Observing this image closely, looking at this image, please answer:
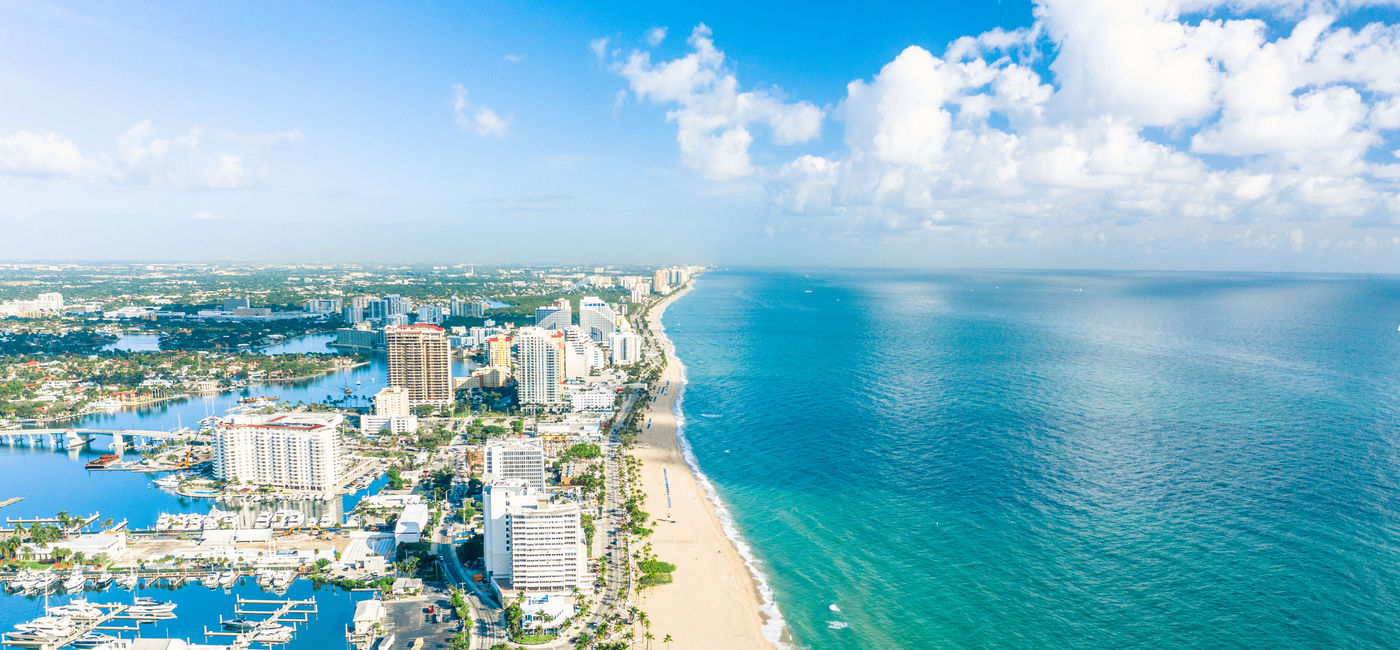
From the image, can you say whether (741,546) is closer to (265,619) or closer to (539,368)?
(265,619)

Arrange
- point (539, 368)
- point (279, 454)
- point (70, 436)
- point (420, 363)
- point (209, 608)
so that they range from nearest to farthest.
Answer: point (209, 608), point (279, 454), point (70, 436), point (539, 368), point (420, 363)

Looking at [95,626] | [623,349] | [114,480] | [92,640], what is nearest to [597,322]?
[623,349]

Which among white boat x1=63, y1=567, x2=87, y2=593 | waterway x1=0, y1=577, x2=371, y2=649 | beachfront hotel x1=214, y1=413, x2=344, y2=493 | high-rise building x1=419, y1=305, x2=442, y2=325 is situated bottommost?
waterway x1=0, y1=577, x2=371, y2=649

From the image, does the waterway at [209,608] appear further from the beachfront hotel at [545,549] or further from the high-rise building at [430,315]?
the high-rise building at [430,315]

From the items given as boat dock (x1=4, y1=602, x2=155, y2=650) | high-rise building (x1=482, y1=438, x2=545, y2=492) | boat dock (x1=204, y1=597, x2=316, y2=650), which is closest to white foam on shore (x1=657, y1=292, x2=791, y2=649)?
high-rise building (x1=482, y1=438, x2=545, y2=492)

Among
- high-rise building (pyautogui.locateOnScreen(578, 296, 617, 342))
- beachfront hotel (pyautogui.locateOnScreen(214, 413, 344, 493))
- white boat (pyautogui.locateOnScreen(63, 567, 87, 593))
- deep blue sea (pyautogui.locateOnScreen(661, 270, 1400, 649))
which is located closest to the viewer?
deep blue sea (pyautogui.locateOnScreen(661, 270, 1400, 649))

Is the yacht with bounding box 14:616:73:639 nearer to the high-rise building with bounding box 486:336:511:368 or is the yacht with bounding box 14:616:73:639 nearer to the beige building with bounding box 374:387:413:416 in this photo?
the beige building with bounding box 374:387:413:416

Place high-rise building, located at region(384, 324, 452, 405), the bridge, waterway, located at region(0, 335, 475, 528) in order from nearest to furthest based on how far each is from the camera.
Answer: waterway, located at region(0, 335, 475, 528) → the bridge → high-rise building, located at region(384, 324, 452, 405)
